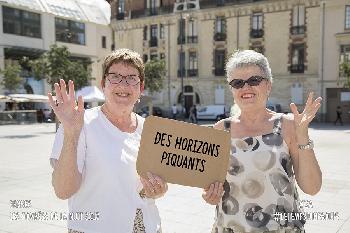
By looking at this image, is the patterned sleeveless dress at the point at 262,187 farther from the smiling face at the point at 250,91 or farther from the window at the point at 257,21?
the window at the point at 257,21

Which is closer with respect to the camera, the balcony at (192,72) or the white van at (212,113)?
the white van at (212,113)

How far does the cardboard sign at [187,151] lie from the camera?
2.39 meters

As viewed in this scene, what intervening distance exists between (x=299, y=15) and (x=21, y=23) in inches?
993

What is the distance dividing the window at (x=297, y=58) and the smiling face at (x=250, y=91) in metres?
31.7

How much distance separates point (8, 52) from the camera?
34.3 meters

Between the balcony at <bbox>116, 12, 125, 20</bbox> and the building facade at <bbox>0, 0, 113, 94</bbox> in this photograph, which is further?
the balcony at <bbox>116, 12, 125, 20</bbox>

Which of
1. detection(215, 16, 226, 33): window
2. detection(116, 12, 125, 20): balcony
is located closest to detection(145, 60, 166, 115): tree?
detection(215, 16, 226, 33): window

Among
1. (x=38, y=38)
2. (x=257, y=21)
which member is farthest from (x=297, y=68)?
(x=38, y=38)

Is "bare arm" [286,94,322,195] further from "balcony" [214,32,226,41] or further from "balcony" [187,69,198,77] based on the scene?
"balcony" [187,69,198,77]

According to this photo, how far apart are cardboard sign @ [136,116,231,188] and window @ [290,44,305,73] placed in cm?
3209

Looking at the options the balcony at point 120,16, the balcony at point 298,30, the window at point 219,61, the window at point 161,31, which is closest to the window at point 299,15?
the balcony at point 298,30

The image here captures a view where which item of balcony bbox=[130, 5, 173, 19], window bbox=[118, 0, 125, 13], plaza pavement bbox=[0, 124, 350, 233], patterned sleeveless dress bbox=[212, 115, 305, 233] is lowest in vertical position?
plaza pavement bbox=[0, 124, 350, 233]

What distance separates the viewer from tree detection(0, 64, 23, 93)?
3188 cm

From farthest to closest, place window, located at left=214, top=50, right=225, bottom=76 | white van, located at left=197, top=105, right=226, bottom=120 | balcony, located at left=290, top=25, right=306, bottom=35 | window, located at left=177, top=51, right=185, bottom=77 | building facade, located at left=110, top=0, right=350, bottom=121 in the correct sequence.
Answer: window, located at left=177, top=51, right=185, bottom=77
window, located at left=214, top=50, right=225, bottom=76
white van, located at left=197, top=105, right=226, bottom=120
balcony, located at left=290, top=25, right=306, bottom=35
building facade, located at left=110, top=0, right=350, bottom=121
